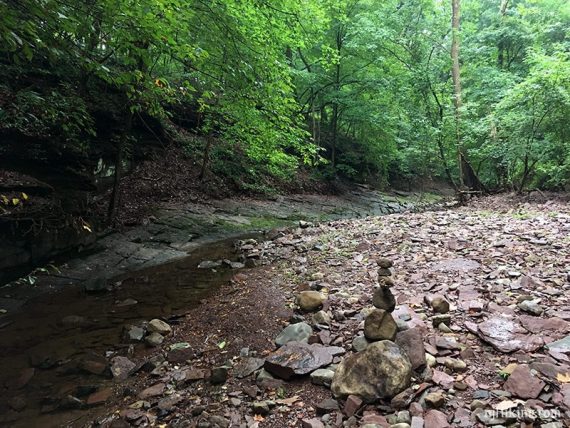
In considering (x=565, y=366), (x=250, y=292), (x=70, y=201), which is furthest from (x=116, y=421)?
(x=70, y=201)

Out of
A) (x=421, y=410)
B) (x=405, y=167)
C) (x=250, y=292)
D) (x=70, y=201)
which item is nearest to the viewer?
(x=421, y=410)

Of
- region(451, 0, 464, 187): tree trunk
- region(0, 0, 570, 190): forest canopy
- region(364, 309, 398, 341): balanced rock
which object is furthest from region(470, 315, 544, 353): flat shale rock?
region(451, 0, 464, 187): tree trunk

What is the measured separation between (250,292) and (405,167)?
22.3 m

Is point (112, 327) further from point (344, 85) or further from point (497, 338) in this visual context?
point (344, 85)

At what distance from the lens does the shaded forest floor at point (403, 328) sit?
2.79 meters

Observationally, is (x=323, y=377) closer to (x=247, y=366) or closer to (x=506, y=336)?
(x=247, y=366)

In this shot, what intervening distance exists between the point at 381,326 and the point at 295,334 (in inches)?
50.3

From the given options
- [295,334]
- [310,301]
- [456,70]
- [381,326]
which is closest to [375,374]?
[381,326]

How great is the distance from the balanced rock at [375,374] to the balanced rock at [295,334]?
1.02m

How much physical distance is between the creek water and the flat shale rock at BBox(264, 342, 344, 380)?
1.87 meters

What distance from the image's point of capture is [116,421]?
326cm

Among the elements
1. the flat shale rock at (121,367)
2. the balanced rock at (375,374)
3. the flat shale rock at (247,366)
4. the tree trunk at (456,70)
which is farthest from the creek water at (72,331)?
the tree trunk at (456,70)

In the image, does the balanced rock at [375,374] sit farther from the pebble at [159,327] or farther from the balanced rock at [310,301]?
the pebble at [159,327]

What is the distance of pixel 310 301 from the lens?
5.03m
